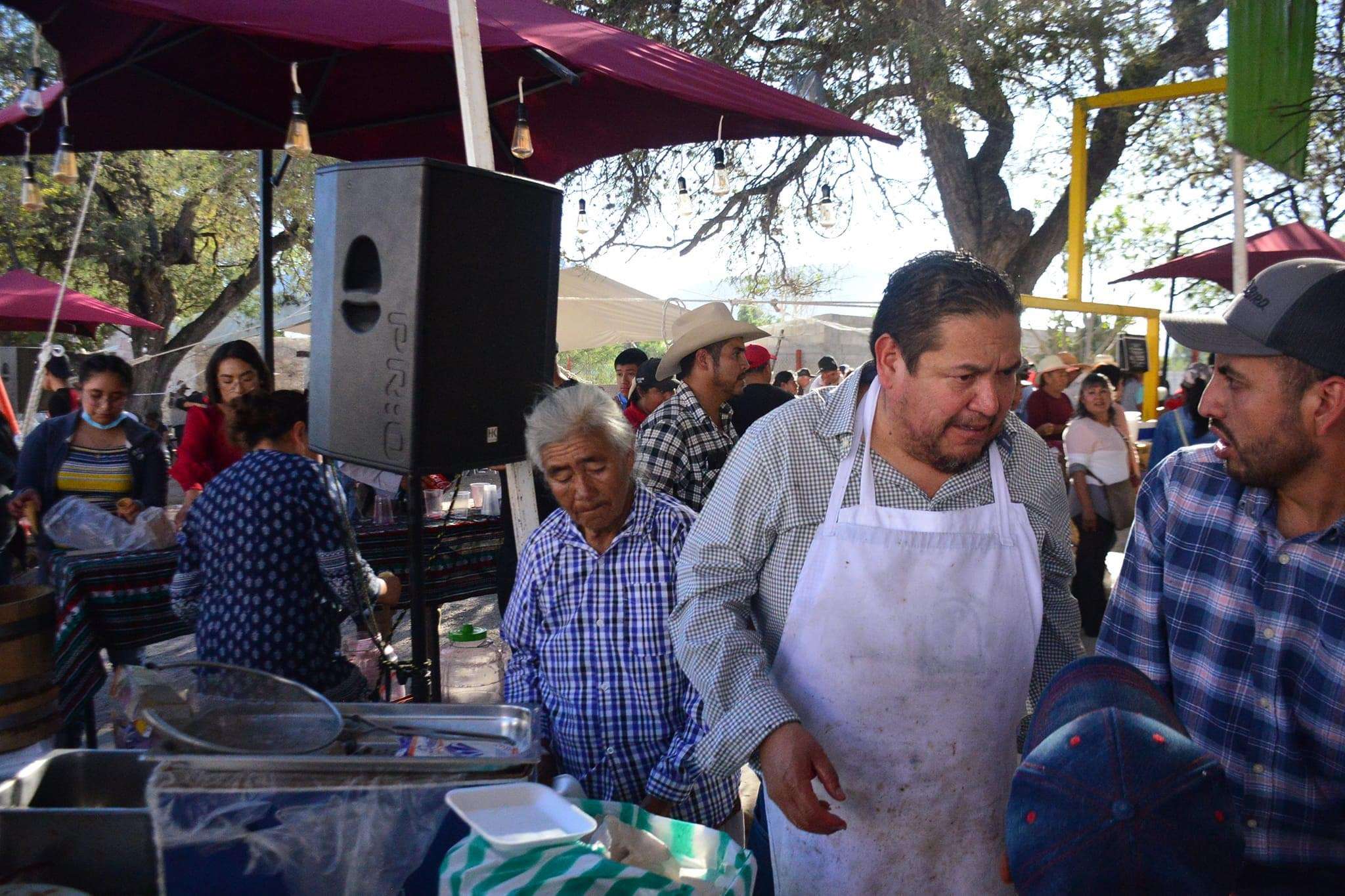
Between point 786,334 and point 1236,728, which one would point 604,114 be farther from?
point 786,334

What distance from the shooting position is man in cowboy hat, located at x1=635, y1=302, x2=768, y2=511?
370 cm

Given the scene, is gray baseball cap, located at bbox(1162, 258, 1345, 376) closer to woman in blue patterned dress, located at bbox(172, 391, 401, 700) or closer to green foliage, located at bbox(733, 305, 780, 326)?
woman in blue patterned dress, located at bbox(172, 391, 401, 700)

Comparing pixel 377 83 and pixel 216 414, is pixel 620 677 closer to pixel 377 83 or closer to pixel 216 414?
pixel 216 414

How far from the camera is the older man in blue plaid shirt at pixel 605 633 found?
7.36ft

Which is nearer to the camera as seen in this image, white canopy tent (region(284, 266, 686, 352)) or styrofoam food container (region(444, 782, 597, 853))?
styrofoam food container (region(444, 782, 597, 853))

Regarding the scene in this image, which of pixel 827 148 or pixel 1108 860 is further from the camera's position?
pixel 827 148

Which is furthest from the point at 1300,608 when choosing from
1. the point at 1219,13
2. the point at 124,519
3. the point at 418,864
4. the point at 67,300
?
the point at 67,300

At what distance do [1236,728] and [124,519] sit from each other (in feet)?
13.8

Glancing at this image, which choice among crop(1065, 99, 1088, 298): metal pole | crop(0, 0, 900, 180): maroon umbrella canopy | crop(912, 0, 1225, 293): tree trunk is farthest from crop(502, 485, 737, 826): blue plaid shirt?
crop(1065, 99, 1088, 298): metal pole

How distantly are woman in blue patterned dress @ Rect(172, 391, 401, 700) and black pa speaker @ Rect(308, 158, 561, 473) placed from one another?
7.2 inches

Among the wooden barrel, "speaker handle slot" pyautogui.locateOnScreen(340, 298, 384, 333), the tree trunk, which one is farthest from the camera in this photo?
the tree trunk

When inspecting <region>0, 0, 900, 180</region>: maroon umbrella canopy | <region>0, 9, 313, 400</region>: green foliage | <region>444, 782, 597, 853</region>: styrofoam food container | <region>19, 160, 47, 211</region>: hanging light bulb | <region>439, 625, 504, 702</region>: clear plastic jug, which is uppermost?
<region>0, 9, 313, 400</region>: green foliage

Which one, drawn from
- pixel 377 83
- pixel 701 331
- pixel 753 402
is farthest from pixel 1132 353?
pixel 377 83

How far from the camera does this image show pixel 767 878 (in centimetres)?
228
